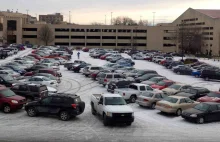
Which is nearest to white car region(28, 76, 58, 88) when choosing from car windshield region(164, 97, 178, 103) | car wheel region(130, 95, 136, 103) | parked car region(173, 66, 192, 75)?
car wheel region(130, 95, 136, 103)

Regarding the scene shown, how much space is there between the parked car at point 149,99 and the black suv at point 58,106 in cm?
526

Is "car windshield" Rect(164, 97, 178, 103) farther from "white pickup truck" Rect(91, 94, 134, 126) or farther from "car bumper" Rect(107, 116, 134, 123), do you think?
"car bumper" Rect(107, 116, 134, 123)

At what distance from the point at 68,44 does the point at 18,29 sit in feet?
56.2

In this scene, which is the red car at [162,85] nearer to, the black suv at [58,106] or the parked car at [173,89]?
the parked car at [173,89]

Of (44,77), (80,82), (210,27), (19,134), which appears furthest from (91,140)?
(210,27)

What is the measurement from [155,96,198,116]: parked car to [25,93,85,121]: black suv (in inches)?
200

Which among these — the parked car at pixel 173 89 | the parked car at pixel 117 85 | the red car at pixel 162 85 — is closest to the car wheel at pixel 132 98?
the parked car at pixel 117 85

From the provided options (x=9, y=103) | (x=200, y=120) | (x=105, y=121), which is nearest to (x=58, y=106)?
(x=105, y=121)

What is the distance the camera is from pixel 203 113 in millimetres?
19672

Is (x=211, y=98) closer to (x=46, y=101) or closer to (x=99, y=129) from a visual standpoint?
(x=99, y=129)

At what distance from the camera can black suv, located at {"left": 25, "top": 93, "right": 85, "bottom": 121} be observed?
19.1 meters

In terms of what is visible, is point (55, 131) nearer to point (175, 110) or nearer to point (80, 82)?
point (175, 110)

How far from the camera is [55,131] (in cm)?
1686

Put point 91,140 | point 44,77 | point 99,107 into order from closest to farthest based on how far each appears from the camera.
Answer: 1. point 91,140
2. point 99,107
3. point 44,77
